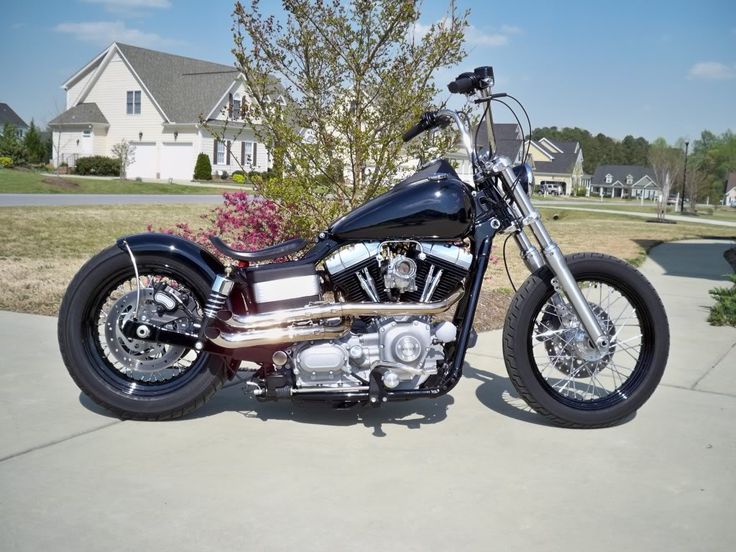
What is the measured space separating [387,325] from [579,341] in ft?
3.56

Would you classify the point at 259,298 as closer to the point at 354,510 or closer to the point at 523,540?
the point at 354,510

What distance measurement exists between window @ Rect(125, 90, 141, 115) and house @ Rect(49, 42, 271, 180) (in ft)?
0.18

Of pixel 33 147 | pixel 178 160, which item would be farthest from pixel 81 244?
pixel 33 147

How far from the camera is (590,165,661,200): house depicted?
107 m

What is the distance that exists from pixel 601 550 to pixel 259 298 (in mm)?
1931

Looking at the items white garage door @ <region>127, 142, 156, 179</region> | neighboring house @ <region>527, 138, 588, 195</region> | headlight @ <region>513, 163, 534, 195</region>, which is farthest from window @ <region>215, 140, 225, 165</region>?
neighboring house @ <region>527, 138, 588, 195</region>

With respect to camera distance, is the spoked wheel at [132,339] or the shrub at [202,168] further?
the shrub at [202,168]

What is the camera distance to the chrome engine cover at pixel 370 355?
372 centimetres

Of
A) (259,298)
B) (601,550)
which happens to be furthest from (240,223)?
(601,550)

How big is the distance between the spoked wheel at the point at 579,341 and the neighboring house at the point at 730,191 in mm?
110326

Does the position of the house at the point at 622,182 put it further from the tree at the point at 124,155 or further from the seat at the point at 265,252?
the seat at the point at 265,252

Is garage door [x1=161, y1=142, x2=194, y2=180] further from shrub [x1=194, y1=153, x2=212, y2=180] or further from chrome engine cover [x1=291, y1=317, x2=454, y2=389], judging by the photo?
chrome engine cover [x1=291, y1=317, x2=454, y2=389]

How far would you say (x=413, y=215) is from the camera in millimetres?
3717

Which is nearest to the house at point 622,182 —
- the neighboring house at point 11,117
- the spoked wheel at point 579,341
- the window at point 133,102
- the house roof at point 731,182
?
the house roof at point 731,182
